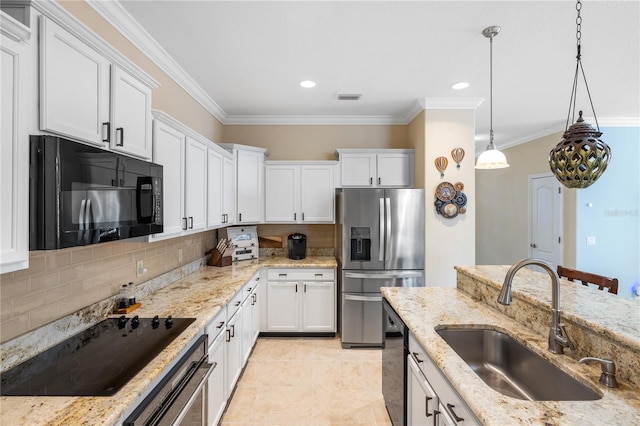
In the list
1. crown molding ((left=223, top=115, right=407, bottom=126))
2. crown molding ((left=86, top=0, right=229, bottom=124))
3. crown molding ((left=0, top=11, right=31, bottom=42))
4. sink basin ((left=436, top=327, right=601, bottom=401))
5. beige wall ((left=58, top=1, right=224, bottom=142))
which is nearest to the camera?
crown molding ((left=0, top=11, right=31, bottom=42))

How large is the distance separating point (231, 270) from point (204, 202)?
0.92 m

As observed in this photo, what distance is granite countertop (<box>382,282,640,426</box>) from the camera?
0.94m

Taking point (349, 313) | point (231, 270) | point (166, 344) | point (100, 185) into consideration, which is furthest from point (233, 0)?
point (349, 313)

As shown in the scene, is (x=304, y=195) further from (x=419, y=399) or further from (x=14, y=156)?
(x=14, y=156)

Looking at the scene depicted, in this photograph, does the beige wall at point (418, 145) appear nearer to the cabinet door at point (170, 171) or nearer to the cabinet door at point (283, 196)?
the cabinet door at point (283, 196)

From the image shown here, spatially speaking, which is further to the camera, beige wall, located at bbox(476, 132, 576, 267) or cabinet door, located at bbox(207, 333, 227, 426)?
beige wall, located at bbox(476, 132, 576, 267)

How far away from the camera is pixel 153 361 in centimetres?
133

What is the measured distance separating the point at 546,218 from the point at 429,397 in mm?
4784

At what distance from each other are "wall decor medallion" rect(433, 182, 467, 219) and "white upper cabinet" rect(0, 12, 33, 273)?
11.3ft

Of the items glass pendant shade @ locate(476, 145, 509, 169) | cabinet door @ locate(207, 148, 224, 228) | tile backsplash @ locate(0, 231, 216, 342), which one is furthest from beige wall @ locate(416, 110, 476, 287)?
tile backsplash @ locate(0, 231, 216, 342)

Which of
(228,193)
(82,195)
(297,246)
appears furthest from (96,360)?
(297,246)

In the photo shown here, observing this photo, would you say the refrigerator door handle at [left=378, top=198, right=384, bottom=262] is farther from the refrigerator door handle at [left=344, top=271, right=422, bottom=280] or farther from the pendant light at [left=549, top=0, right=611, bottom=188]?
the pendant light at [left=549, top=0, right=611, bottom=188]

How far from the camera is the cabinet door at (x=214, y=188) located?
9.25 ft

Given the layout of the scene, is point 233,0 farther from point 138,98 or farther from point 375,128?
point 375,128
